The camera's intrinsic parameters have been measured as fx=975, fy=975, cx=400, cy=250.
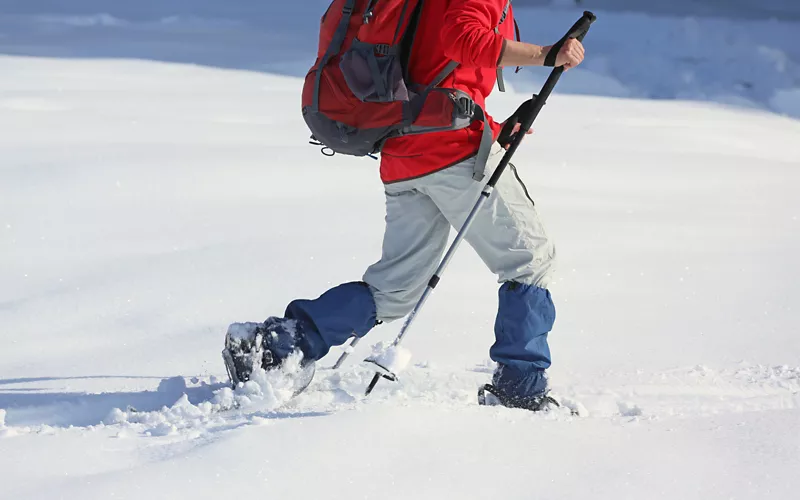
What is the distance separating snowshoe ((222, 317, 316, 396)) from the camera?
2521 millimetres

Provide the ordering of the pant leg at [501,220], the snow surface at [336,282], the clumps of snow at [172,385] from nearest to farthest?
the snow surface at [336,282], the pant leg at [501,220], the clumps of snow at [172,385]

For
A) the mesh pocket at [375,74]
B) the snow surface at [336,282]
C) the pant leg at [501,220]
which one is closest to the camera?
the snow surface at [336,282]

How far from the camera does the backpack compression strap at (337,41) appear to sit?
2.37 m

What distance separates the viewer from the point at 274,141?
5.50 meters

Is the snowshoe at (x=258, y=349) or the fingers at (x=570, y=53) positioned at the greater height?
the fingers at (x=570, y=53)

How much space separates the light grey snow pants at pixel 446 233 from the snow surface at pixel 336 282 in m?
0.27

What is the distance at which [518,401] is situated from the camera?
8.31 ft

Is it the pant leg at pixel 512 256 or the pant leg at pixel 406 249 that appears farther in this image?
the pant leg at pixel 406 249

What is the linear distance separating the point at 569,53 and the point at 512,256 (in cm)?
53

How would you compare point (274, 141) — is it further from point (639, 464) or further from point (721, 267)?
point (639, 464)

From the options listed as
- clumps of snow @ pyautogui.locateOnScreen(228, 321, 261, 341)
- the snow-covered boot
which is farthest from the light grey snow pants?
clumps of snow @ pyautogui.locateOnScreen(228, 321, 261, 341)

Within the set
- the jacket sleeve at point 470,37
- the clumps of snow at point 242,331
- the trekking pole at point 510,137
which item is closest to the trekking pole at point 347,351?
the trekking pole at point 510,137

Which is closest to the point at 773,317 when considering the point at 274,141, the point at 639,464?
the point at 639,464

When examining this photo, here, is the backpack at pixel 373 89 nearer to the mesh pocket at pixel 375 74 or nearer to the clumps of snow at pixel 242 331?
the mesh pocket at pixel 375 74
